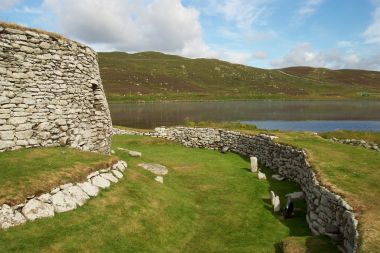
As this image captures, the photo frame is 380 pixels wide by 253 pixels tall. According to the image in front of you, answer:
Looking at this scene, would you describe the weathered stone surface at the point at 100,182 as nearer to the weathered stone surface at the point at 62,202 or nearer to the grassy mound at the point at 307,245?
the weathered stone surface at the point at 62,202

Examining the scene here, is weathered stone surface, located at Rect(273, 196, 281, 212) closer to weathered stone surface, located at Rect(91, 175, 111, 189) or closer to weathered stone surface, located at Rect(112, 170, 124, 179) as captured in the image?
weathered stone surface, located at Rect(112, 170, 124, 179)

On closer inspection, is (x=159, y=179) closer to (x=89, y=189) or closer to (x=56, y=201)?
(x=89, y=189)

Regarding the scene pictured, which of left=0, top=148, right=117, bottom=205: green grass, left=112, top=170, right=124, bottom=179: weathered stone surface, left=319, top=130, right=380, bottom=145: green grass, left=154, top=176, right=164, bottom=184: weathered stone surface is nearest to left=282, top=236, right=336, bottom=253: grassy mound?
left=112, top=170, right=124, bottom=179: weathered stone surface

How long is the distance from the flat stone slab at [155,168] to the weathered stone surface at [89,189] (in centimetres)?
731

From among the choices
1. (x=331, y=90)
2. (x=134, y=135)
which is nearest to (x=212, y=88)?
(x=331, y=90)

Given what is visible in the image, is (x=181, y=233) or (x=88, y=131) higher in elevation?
(x=88, y=131)

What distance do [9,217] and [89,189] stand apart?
349 cm

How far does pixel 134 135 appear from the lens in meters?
38.9

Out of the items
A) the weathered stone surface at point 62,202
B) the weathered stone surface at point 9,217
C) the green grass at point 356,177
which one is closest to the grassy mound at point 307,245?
the green grass at point 356,177

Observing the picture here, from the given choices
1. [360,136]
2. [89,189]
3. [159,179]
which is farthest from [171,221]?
[360,136]

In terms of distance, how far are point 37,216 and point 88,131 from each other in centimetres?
929

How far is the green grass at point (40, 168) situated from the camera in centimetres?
1155

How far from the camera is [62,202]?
12195 mm

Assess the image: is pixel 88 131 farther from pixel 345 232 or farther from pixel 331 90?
pixel 331 90
